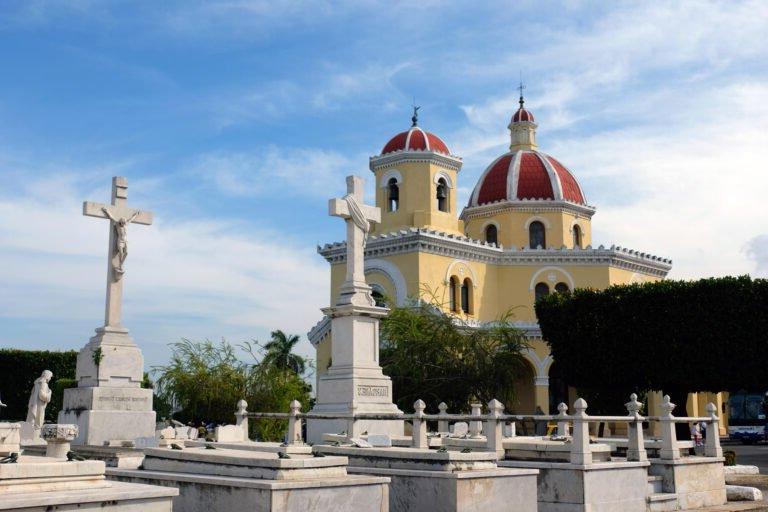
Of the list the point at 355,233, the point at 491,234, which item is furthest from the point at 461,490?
the point at 491,234

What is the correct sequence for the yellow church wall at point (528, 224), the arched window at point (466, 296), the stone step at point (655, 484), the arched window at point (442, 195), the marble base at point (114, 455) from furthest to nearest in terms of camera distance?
the yellow church wall at point (528, 224) < the arched window at point (442, 195) < the arched window at point (466, 296) < the stone step at point (655, 484) < the marble base at point (114, 455)

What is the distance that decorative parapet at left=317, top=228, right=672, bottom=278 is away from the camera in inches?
1564

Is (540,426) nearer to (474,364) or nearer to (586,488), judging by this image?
(474,364)

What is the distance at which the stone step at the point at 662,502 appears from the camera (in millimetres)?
15703

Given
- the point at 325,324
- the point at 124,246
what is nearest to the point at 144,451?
the point at 124,246

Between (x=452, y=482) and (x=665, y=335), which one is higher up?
(x=665, y=335)

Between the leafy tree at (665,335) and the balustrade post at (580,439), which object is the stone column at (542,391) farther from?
the balustrade post at (580,439)

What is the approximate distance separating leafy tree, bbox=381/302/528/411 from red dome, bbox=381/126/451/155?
1094cm

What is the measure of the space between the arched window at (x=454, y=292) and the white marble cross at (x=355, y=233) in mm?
23872

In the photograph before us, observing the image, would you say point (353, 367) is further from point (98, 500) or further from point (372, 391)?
point (98, 500)

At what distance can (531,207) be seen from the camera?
149 ft

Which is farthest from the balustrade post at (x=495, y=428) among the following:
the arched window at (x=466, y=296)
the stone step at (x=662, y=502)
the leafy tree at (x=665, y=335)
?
the arched window at (x=466, y=296)

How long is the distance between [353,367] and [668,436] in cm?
661

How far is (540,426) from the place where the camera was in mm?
34656
